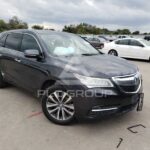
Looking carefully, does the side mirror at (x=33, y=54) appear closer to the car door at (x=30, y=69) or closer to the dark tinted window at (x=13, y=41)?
the car door at (x=30, y=69)

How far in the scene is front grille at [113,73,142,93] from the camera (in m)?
3.76

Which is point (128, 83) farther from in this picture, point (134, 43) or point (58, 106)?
point (134, 43)

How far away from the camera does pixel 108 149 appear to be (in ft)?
11.1

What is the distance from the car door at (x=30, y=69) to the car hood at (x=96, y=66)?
51 cm

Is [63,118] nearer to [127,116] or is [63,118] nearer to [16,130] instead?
[16,130]

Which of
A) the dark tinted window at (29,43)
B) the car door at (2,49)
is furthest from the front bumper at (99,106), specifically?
the car door at (2,49)

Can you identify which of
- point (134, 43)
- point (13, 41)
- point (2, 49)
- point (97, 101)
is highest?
point (13, 41)

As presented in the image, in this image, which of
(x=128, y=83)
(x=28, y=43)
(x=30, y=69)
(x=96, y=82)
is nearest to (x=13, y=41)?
(x=28, y=43)

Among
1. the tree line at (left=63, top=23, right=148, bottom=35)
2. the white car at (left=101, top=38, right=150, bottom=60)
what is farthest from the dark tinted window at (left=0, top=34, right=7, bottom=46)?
the tree line at (left=63, top=23, right=148, bottom=35)

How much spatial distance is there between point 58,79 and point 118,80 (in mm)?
1009

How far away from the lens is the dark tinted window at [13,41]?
5.59m

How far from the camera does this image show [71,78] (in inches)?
152

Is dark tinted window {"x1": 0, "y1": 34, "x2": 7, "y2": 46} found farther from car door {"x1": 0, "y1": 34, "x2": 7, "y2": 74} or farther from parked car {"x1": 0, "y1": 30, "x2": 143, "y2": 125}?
parked car {"x1": 0, "y1": 30, "x2": 143, "y2": 125}

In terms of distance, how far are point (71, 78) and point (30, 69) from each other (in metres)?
1.29
